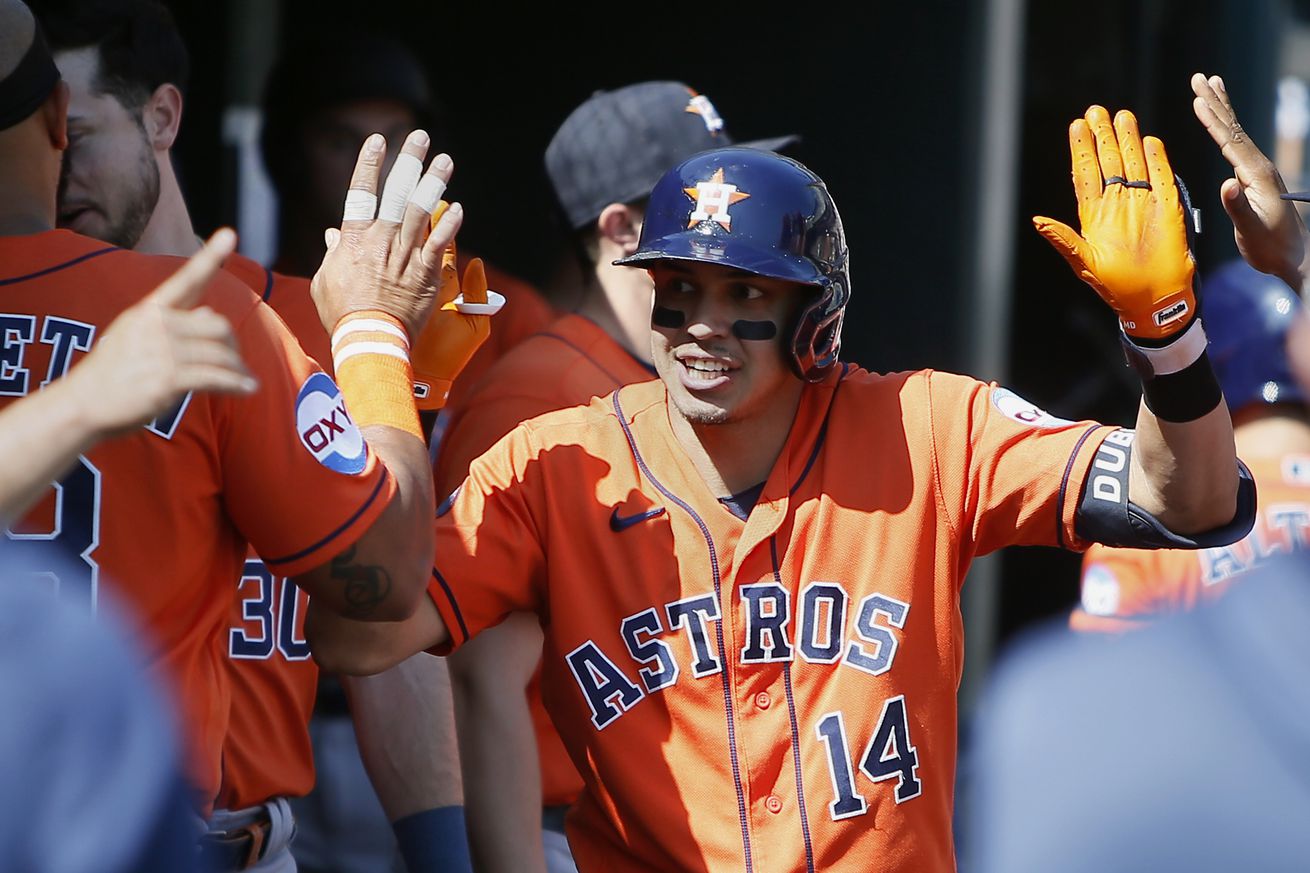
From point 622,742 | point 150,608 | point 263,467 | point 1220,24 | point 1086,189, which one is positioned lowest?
point 622,742

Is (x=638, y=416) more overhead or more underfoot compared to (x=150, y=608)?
more overhead

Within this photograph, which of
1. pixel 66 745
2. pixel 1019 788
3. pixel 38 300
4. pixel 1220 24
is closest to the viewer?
pixel 66 745

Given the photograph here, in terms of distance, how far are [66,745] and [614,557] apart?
1.41 m

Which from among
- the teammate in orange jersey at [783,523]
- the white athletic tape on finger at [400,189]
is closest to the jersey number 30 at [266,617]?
the teammate in orange jersey at [783,523]

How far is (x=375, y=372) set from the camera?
8.22 feet

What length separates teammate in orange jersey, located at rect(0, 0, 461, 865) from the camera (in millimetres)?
2346

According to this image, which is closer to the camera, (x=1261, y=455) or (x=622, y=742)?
(x=622, y=742)

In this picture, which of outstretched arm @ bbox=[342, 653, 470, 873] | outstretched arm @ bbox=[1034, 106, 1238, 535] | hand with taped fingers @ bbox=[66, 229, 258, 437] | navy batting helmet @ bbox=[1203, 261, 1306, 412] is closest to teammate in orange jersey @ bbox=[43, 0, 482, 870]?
outstretched arm @ bbox=[342, 653, 470, 873]

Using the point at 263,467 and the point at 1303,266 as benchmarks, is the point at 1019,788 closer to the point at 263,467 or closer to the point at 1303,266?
the point at 263,467

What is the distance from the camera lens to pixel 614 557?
2736 millimetres

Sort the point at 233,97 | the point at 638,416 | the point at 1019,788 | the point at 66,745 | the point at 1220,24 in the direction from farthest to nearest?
the point at 233,97 → the point at 1220,24 → the point at 638,416 → the point at 1019,788 → the point at 66,745

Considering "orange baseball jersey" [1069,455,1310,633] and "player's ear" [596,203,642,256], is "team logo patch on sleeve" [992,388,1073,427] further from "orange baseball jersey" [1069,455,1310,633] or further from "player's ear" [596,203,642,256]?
"player's ear" [596,203,642,256]

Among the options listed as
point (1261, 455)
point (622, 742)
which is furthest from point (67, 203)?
point (1261, 455)

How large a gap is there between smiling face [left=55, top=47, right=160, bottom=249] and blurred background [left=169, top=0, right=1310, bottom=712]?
1.45m
